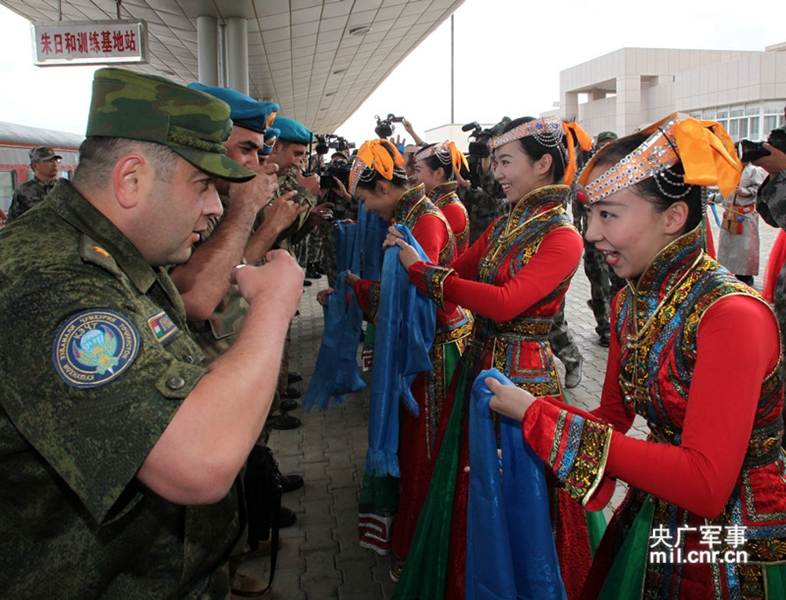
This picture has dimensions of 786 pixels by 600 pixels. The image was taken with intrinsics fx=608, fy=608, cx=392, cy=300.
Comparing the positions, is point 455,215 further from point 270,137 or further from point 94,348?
point 94,348

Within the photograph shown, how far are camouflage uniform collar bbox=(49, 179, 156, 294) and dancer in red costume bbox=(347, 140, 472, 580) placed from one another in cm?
198

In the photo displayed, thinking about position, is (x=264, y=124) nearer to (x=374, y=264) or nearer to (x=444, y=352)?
(x=444, y=352)

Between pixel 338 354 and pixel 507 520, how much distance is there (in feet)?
5.63

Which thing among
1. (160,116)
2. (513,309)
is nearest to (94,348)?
(160,116)

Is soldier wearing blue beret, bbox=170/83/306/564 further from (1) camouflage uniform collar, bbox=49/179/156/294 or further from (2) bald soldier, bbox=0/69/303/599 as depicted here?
(1) camouflage uniform collar, bbox=49/179/156/294

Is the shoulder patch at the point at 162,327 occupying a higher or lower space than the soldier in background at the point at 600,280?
higher

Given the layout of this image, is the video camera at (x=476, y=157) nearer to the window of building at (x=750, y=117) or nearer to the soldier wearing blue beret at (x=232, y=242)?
the soldier wearing blue beret at (x=232, y=242)

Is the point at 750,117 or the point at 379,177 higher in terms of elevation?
the point at 750,117

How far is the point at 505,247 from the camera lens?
2.61 metres

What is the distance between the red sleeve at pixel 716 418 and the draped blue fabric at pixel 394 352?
1557mm

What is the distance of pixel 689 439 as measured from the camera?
4.55ft

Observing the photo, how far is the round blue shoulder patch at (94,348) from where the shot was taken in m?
0.96

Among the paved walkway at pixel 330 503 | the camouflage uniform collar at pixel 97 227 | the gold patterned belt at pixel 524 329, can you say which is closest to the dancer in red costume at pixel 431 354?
the paved walkway at pixel 330 503

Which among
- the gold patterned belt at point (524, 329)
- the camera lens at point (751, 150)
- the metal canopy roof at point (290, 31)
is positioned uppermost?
the metal canopy roof at point (290, 31)
